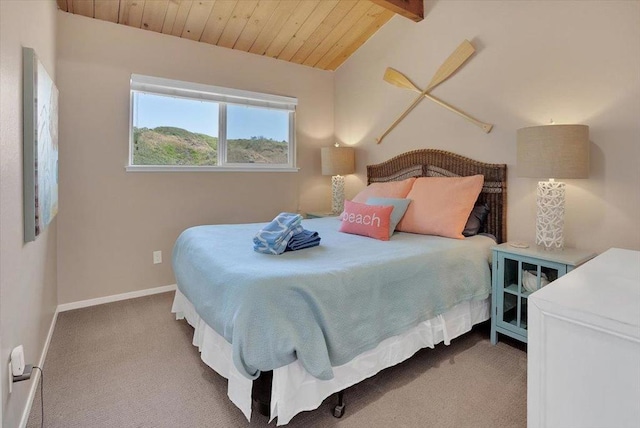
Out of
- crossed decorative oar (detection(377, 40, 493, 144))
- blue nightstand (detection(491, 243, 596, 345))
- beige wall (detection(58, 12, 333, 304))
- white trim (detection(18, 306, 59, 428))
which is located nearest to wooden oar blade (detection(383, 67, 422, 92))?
crossed decorative oar (detection(377, 40, 493, 144))

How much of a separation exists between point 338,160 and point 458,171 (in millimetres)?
1371

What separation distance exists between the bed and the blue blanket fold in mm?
52

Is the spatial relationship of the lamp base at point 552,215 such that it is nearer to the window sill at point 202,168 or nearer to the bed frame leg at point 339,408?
the bed frame leg at point 339,408

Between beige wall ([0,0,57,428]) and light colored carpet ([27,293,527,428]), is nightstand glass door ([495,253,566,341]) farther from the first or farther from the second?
beige wall ([0,0,57,428])

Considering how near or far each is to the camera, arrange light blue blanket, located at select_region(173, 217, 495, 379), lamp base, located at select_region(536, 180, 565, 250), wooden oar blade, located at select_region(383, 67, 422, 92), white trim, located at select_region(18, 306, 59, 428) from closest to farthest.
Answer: light blue blanket, located at select_region(173, 217, 495, 379) < white trim, located at select_region(18, 306, 59, 428) < lamp base, located at select_region(536, 180, 565, 250) < wooden oar blade, located at select_region(383, 67, 422, 92)

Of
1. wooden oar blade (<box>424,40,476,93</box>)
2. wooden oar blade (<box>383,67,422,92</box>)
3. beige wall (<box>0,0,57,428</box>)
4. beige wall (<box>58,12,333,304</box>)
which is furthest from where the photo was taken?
wooden oar blade (<box>383,67,422,92</box>)

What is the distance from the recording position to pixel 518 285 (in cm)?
210

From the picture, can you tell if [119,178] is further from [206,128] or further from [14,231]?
[14,231]

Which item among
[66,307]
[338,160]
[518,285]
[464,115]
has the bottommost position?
[66,307]

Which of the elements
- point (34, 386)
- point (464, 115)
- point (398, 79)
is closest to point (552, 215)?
point (464, 115)

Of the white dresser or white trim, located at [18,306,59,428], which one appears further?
white trim, located at [18,306,59,428]

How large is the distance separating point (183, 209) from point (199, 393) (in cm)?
199

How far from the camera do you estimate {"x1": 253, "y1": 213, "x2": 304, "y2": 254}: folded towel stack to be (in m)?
1.84

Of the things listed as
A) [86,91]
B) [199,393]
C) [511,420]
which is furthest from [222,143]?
[511,420]
